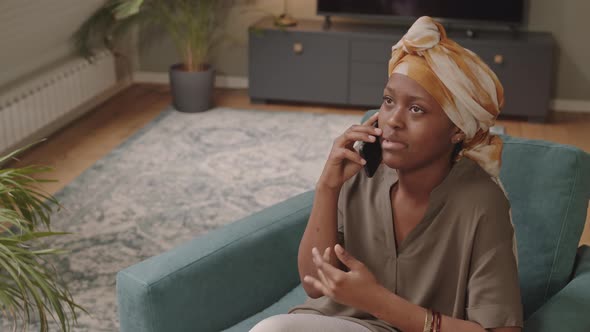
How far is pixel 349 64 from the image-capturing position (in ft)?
17.7

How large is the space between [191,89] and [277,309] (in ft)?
11.2

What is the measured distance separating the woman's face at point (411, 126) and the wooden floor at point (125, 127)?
109 inches

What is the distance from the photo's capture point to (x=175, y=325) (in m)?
1.86

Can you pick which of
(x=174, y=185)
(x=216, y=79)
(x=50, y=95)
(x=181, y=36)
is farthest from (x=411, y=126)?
(x=216, y=79)

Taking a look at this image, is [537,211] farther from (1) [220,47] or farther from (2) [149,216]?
(1) [220,47]

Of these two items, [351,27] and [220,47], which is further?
[220,47]

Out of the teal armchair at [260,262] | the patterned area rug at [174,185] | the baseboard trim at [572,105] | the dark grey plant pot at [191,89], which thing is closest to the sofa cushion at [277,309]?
the teal armchair at [260,262]

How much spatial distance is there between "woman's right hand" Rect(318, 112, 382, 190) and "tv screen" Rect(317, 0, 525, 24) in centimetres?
382

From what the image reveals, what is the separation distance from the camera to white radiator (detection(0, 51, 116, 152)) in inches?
165

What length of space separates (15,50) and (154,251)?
5.43ft

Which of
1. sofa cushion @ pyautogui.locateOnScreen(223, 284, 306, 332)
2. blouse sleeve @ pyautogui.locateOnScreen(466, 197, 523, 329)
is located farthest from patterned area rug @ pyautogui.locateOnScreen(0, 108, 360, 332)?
blouse sleeve @ pyautogui.locateOnScreen(466, 197, 523, 329)

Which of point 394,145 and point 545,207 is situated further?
point 545,207

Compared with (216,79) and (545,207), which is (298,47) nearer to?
(216,79)

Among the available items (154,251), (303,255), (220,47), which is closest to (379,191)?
(303,255)
